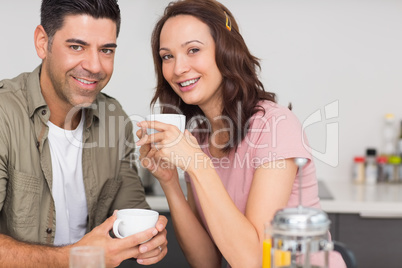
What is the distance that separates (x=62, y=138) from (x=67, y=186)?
0.54ft

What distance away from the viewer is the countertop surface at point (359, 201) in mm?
2035

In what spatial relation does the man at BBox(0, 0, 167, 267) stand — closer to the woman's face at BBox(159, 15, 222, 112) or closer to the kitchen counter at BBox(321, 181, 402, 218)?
the woman's face at BBox(159, 15, 222, 112)

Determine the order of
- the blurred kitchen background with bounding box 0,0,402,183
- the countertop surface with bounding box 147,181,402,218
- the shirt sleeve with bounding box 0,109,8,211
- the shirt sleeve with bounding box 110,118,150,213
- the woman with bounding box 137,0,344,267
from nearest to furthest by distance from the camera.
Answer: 1. the woman with bounding box 137,0,344,267
2. the shirt sleeve with bounding box 0,109,8,211
3. the shirt sleeve with bounding box 110,118,150,213
4. the countertop surface with bounding box 147,181,402,218
5. the blurred kitchen background with bounding box 0,0,402,183

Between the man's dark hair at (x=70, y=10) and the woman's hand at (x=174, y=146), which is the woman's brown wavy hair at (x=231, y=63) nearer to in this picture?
the man's dark hair at (x=70, y=10)

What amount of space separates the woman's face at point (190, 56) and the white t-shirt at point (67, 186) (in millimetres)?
453

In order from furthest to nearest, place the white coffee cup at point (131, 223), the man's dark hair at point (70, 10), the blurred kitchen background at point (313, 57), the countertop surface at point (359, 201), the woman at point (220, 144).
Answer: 1. the blurred kitchen background at point (313, 57)
2. the countertop surface at point (359, 201)
3. the man's dark hair at point (70, 10)
4. the woman at point (220, 144)
5. the white coffee cup at point (131, 223)

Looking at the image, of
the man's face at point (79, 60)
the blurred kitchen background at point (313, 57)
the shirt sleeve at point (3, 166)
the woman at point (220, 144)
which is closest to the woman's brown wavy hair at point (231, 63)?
the woman at point (220, 144)

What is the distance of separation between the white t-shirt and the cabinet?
3.48ft

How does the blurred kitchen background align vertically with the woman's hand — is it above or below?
above

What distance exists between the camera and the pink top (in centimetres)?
130

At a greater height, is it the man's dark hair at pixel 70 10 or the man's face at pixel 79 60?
the man's dark hair at pixel 70 10

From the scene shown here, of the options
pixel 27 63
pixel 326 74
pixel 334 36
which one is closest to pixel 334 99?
pixel 326 74

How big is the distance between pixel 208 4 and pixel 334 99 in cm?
131

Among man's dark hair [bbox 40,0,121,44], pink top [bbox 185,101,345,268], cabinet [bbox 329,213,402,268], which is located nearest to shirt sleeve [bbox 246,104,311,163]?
pink top [bbox 185,101,345,268]
